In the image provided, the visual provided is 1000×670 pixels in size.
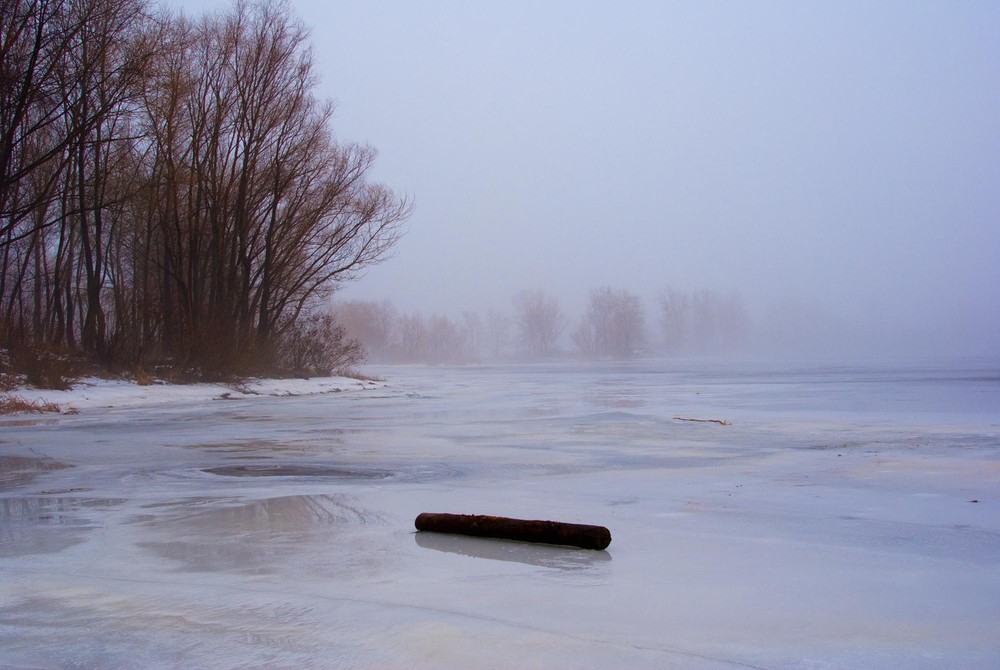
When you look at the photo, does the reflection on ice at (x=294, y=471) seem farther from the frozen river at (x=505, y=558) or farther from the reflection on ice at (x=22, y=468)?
the reflection on ice at (x=22, y=468)

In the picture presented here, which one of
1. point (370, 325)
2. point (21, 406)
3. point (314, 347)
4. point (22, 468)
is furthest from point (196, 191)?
point (370, 325)

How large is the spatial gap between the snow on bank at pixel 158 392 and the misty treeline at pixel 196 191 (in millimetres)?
1331

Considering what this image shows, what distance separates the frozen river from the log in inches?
3.2

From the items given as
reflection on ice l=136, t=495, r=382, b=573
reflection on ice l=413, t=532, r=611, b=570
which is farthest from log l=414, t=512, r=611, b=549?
reflection on ice l=136, t=495, r=382, b=573

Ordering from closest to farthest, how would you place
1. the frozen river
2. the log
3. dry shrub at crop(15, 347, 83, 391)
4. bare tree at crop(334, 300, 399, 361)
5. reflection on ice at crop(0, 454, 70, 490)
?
the frozen river, the log, reflection on ice at crop(0, 454, 70, 490), dry shrub at crop(15, 347, 83, 391), bare tree at crop(334, 300, 399, 361)

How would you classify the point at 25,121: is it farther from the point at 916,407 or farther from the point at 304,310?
the point at 916,407

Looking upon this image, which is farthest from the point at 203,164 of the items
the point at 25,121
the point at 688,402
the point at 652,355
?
the point at 652,355

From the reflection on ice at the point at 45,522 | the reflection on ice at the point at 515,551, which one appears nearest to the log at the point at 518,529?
the reflection on ice at the point at 515,551

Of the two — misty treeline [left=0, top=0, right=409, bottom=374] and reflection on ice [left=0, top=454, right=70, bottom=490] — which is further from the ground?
misty treeline [left=0, top=0, right=409, bottom=374]

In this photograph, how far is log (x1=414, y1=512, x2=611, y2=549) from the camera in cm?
421

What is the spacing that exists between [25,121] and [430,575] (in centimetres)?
2059

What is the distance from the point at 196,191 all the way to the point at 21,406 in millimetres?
14352

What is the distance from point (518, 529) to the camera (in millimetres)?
4445

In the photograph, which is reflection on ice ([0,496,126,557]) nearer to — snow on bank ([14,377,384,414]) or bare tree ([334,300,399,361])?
snow on bank ([14,377,384,414])
